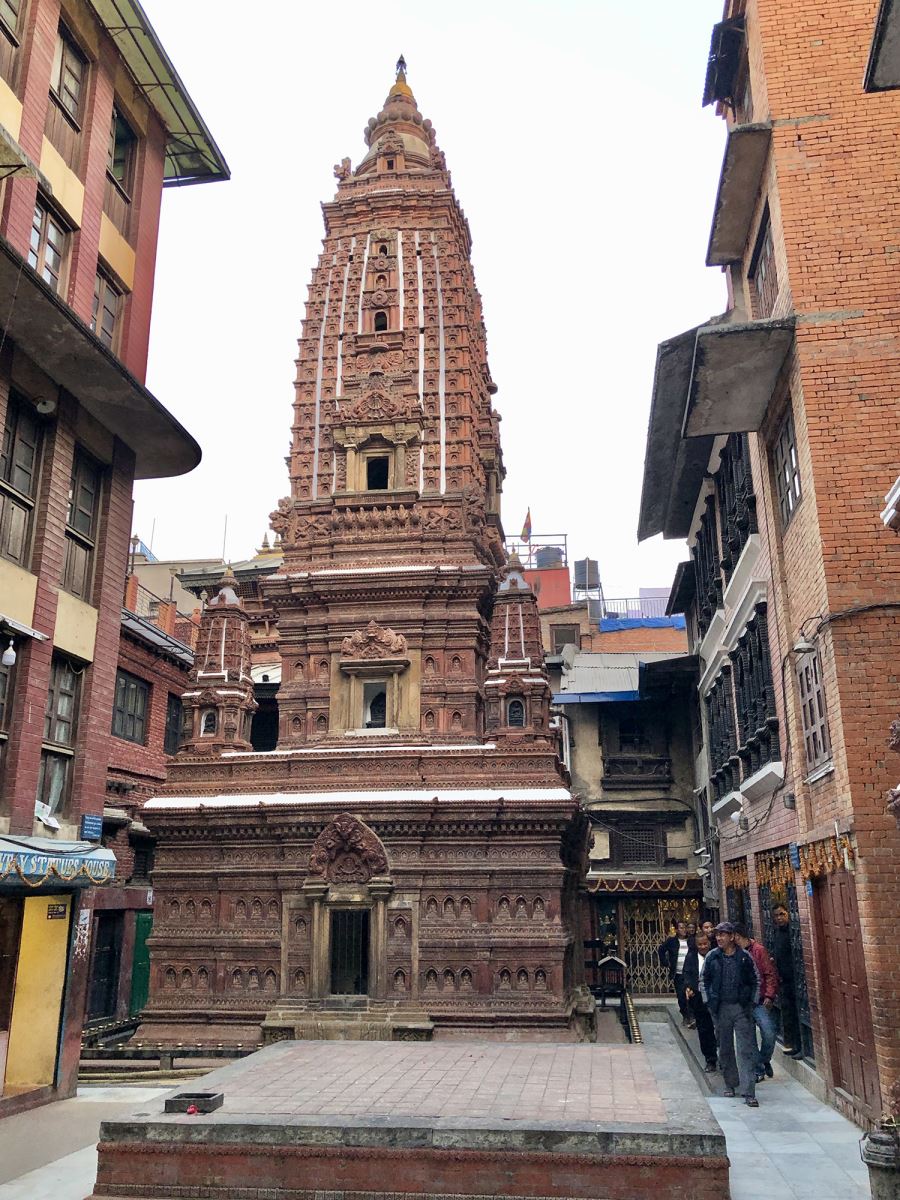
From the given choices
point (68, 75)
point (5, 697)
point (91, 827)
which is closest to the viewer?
point (5, 697)

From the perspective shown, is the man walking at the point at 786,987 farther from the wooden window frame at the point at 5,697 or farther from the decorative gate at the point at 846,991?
the wooden window frame at the point at 5,697

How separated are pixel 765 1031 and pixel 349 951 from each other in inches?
388

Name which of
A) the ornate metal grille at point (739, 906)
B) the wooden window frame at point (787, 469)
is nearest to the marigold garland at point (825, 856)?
the wooden window frame at point (787, 469)

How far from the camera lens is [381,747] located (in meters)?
23.9

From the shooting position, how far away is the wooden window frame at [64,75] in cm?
1588

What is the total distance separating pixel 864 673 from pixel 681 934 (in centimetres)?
1466

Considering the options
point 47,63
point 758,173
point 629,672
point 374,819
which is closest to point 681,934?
point 374,819

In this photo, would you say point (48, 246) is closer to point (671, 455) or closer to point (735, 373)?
point (735, 373)

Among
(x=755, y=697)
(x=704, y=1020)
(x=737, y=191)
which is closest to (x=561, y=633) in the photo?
(x=755, y=697)

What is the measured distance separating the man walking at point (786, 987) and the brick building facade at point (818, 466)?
0.32m

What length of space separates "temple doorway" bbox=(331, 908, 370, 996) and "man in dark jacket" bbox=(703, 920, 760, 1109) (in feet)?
31.4

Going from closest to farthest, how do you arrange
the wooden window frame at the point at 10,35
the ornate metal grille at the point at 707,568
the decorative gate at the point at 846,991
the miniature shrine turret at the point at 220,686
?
1. the decorative gate at the point at 846,991
2. the wooden window frame at the point at 10,35
3. the ornate metal grille at the point at 707,568
4. the miniature shrine turret at the point at 220,686

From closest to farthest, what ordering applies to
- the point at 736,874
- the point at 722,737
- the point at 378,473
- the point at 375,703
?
the point at 736,874
the point at 722,737
the point at 375,703
the point at 378,473

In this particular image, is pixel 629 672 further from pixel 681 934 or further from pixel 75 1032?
pixel 75 1032
